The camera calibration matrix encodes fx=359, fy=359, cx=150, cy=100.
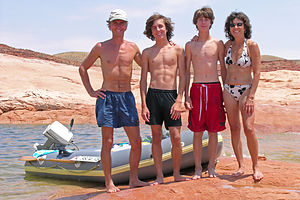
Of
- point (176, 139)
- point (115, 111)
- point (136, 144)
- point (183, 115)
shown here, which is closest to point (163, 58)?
point (115, 111)

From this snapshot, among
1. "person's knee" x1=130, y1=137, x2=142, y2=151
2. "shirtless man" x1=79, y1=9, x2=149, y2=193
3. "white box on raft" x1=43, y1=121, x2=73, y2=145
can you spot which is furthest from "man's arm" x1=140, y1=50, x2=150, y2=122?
"white box on raft" x1=43, y1=121, x2=73, y2=145

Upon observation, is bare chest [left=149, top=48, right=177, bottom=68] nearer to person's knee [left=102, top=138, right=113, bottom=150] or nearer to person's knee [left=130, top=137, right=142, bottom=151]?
person's knee [left=130, top=137, right=142, bottom=151]

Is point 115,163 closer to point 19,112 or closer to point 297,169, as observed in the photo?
point 297,169

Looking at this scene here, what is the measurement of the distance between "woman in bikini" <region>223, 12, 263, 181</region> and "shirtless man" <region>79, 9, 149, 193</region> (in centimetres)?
112

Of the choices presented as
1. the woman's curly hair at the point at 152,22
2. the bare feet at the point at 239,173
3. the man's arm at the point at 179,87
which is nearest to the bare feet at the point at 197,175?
the bare feet at the point at 239,173

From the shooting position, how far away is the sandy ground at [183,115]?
3754mm

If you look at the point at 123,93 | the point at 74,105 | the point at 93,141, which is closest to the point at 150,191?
the point at 123,93

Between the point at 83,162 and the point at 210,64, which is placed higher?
the point at 210,64

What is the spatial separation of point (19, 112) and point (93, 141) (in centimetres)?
563

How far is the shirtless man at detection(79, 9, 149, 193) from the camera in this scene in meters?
4.13

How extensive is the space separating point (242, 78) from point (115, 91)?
1.46m

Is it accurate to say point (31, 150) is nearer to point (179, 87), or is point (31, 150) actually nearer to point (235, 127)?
point (179, 87)

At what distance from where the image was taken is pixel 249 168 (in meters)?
4.66

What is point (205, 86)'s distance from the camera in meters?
4.18
